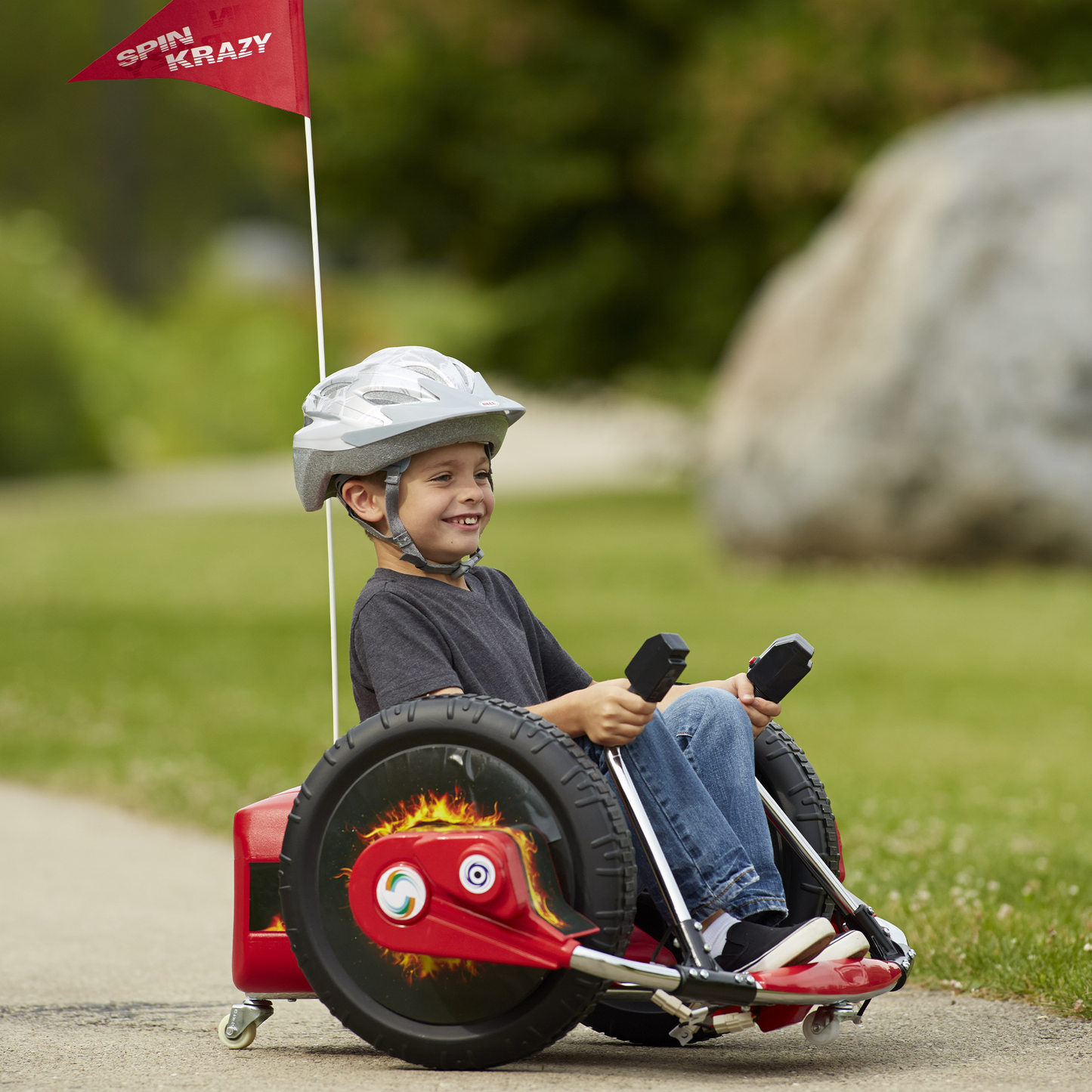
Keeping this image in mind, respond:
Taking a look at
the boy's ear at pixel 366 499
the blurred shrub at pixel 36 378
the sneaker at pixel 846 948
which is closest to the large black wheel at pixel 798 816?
the sneaker at pixel 846 948

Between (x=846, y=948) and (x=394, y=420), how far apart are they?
139 centimetres

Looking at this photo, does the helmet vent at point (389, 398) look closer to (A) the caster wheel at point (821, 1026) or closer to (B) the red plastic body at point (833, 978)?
(B) the red plastic body at point (833, 978)

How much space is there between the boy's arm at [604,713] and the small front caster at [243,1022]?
0.90m

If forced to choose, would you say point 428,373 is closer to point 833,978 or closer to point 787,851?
point 787,851

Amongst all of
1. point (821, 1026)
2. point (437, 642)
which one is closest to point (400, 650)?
point (437, 642)

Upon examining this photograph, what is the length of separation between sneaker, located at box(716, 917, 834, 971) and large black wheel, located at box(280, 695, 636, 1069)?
9.9 inches

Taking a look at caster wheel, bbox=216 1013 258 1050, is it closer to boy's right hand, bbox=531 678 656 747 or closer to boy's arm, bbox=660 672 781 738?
boy's right hand, bbox=531 678 656 747

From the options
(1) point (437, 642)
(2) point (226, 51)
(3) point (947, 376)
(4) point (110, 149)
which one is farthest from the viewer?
(4) point (110, 149)

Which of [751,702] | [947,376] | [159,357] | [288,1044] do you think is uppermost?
[159,357]

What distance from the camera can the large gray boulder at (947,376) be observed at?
47.5 feet

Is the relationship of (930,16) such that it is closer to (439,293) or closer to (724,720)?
(724,720)

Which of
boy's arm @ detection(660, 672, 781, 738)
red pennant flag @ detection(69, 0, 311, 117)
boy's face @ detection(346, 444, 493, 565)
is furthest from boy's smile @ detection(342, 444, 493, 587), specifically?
red pennant flag @ detection(69, 0, 311, 117)

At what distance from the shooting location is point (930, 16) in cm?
2014

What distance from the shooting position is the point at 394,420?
3.87 m
